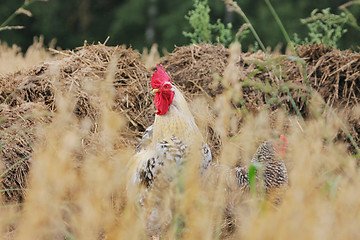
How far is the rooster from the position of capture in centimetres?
275

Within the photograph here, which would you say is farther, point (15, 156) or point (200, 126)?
point (15, 156)

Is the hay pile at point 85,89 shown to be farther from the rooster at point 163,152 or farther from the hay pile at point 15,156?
the rooster at point 163,152

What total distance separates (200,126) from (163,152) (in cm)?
29

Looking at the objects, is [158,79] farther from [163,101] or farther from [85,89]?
[85,89]

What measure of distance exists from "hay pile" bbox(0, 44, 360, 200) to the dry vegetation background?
12 mm

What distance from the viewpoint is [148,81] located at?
14.6 feet

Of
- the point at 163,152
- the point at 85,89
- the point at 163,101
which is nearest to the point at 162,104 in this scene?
the point at 163,101

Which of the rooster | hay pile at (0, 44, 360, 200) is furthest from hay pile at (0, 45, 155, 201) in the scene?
the rooster

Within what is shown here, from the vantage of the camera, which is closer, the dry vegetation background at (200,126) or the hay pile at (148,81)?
the dry vegetation background at (200,126)

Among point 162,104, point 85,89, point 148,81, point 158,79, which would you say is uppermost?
point 158,79

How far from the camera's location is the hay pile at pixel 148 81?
13.3ft

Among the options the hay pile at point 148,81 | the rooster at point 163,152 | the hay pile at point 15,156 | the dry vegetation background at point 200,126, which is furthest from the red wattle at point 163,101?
the hay pile at point 148,81

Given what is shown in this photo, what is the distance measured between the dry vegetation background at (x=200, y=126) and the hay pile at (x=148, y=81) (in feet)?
0.04

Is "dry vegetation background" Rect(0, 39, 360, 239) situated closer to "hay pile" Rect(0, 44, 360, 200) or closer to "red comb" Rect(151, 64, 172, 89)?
"hay pile" Rect(0, 44, 360, 200)
